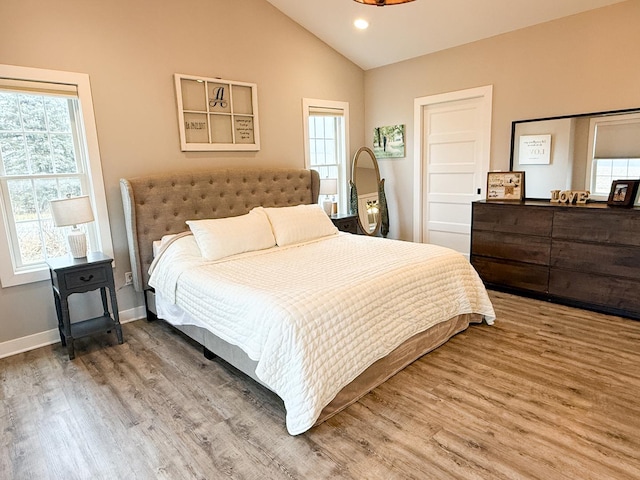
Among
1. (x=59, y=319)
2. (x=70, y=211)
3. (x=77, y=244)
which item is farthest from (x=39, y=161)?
(x=59, y=319)

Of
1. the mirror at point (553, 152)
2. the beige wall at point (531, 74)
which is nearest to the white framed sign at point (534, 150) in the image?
the mirror at point (553, 152)

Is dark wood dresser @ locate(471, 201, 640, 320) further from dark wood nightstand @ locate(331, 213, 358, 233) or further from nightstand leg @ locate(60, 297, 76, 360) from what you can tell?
nightstand leg @ locate(60, 297, 76, 360)

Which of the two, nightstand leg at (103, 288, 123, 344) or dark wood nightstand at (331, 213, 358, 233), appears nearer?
nightstand leg at (103, 288, 123, 344)

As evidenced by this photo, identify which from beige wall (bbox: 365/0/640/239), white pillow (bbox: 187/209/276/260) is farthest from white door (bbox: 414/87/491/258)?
white pillow (bbox: 187/209/276/260)

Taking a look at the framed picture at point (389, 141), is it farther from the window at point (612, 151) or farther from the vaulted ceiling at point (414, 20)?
the window at point (612, 151)

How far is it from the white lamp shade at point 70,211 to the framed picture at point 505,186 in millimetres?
3757

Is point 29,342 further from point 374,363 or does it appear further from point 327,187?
point 327,187

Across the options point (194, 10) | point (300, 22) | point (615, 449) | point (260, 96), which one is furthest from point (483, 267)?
point (194, 10)

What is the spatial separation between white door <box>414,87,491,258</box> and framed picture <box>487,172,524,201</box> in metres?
0.30

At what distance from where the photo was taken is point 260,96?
428cm

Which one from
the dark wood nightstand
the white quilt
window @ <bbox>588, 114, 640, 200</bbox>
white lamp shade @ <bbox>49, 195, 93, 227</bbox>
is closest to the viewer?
the white quilt

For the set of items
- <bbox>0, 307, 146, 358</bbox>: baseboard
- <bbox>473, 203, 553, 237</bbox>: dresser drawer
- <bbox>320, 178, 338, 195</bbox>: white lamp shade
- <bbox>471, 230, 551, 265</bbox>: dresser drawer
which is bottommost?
<bbox>0, 307, 146, 358</bbox>: baseboard

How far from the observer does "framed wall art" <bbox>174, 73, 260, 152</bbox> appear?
375 cm

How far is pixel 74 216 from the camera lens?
9.60ft
